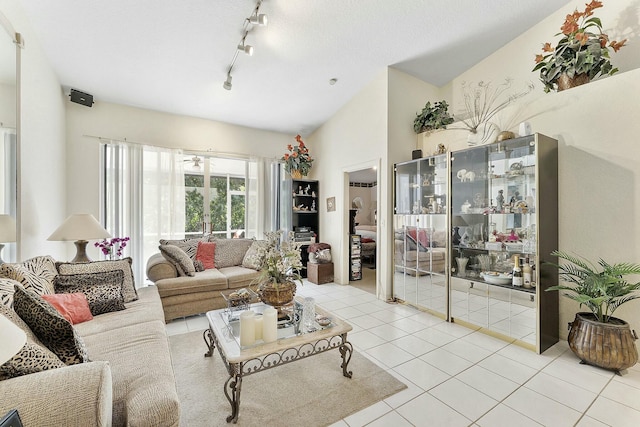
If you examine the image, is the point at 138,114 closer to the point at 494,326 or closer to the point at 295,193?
the point at 295,193

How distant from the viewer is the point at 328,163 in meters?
5.38

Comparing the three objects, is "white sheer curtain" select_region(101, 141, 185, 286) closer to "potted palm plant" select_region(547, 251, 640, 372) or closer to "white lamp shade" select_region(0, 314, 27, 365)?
"white lamp shade" select_region(0, 314, 27, 365)

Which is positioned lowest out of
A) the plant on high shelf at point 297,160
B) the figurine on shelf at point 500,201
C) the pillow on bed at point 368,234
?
the pillow on bed at point 368,234

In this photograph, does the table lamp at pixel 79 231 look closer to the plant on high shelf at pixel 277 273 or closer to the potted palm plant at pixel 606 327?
the plant on high shelf at pixel 277 273

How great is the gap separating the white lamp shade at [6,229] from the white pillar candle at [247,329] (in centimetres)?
183

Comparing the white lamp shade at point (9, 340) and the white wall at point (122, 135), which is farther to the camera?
the white wall at point (122, 135)

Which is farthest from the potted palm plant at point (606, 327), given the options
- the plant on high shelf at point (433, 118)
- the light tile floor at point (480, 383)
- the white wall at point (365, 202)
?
the white wall at point (365, 202)

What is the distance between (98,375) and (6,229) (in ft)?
5.82

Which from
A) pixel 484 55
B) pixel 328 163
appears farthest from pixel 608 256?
pixel 328 163

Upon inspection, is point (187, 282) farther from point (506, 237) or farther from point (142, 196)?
point (506, 237)

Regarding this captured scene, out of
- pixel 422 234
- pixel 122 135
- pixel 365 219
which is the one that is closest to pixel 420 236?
pixel 422 234

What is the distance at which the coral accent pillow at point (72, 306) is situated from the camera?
195 centimetres

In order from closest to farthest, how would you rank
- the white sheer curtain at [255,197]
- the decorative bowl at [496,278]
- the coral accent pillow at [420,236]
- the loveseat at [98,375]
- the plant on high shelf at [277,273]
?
the loveseat at [98,375] → the plant on high shelf at [277,273] → the decorative bowl at [496,278] → the coral accent pillow at [420,236] → the white sheer curtain at [255,197]

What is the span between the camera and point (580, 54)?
8.41ft
